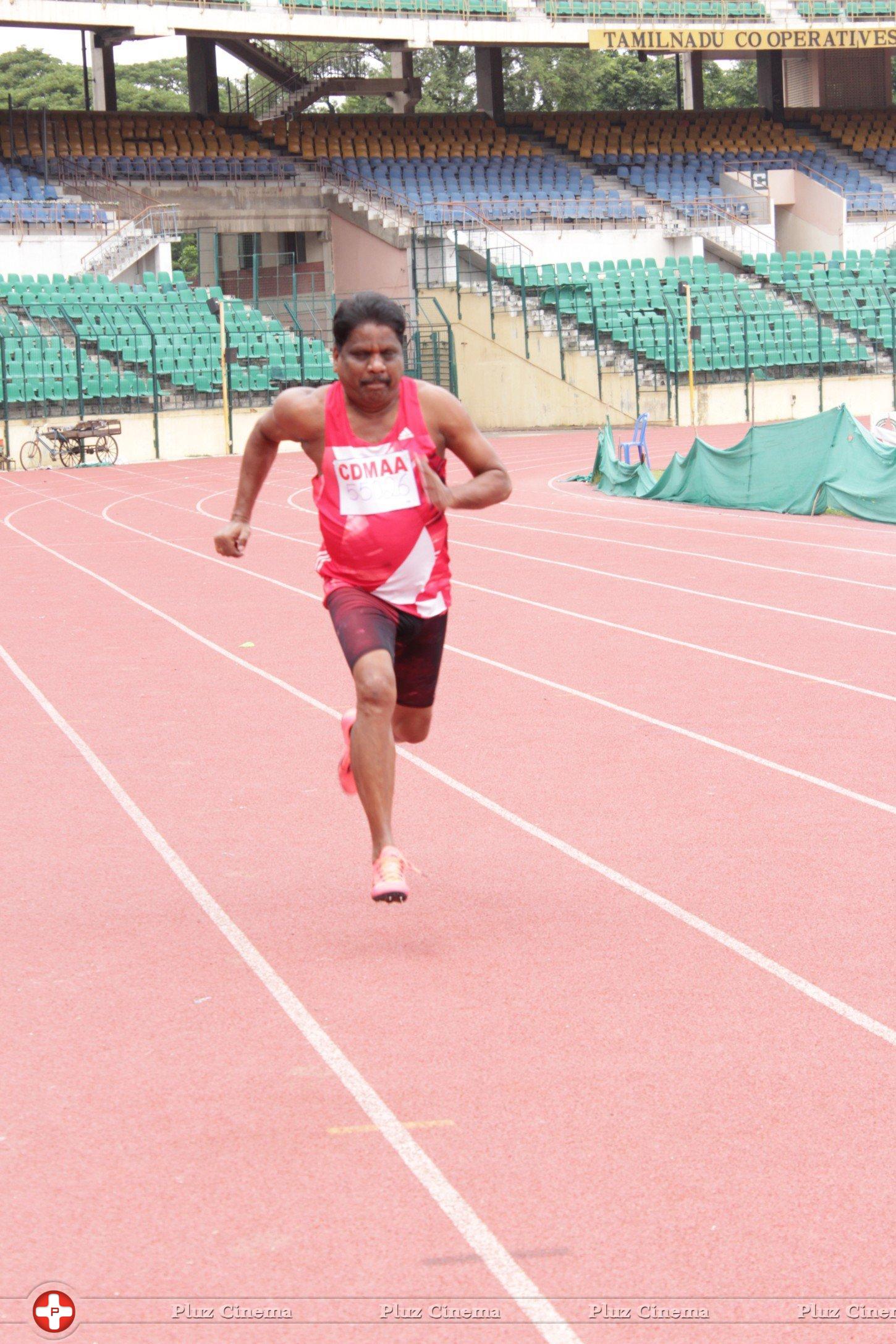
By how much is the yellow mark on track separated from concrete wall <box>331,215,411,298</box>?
38921 millimetres

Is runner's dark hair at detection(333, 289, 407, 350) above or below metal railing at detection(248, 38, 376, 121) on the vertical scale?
below

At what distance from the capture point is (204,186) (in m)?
43.0

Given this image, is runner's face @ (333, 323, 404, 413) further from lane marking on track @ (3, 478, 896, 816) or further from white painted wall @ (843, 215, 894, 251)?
white painted wall @ (843, 215, 894, 251)

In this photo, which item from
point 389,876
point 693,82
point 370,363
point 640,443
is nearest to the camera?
point 389,876

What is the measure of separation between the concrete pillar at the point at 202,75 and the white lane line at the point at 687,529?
29700mm

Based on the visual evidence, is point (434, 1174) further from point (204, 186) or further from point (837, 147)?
point (837, 147)

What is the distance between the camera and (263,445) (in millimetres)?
5363

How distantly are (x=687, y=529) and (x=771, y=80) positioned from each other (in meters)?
39.3

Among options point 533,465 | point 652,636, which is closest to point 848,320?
point 533,465

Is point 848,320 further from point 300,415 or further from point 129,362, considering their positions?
point 300,415

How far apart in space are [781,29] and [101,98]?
773 inches

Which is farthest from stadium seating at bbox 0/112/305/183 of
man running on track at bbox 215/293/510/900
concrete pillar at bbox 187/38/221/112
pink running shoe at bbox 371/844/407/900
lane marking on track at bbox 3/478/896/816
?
pink running shoe at bbox 371/844/407/900

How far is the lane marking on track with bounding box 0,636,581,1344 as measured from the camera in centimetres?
303

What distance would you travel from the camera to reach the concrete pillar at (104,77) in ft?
145
